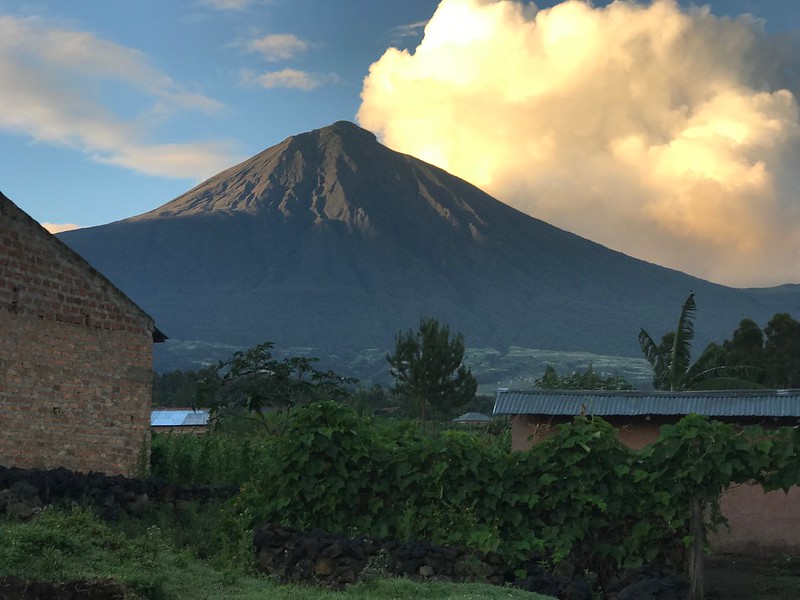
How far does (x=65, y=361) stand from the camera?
54.9 feet

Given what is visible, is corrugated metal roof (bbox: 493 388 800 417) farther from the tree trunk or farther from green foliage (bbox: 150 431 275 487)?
the tree trunk

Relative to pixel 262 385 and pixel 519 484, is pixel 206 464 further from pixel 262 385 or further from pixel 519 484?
pixel 519 484

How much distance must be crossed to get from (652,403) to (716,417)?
4.24 feet

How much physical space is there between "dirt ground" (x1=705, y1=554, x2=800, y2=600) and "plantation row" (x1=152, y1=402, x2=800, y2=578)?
1354 millimetres

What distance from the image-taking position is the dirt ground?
1366cm

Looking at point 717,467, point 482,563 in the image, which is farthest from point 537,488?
point 717,467

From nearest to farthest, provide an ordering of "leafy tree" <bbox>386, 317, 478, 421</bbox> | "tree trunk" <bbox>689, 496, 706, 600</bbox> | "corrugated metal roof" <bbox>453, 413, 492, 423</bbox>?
"tree trunk" <bbox>689, 496, 706, 600</bbox> < "leafy tree" <bbox>386, 317, 478, 421</bbox> < "corrugated metal roof" <bbox>453, 413, 492, 423</bbox>

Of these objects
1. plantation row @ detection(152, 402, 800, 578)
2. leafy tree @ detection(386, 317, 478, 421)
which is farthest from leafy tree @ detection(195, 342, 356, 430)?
leafy tree @ detection(386, 317, 478, 421)

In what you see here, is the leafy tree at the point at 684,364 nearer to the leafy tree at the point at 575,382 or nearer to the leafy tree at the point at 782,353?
the leafy tree at the point at 575,382

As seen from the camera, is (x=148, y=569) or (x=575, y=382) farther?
(x=575, y=382)

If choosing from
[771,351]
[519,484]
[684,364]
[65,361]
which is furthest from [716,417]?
[771,351]

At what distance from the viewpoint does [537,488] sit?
520 inches

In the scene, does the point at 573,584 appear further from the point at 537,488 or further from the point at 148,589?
the point at 148,589

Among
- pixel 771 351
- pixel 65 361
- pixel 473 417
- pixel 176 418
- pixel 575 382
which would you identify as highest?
pixel 771 351
